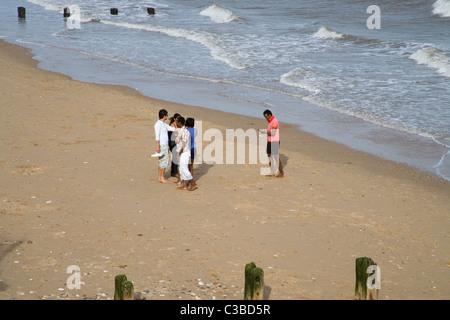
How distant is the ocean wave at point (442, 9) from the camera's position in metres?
38.9

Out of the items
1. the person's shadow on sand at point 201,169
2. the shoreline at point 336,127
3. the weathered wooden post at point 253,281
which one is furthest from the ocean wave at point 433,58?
the weathered wooden post at point 253,281

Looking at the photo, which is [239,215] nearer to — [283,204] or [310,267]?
[283,204]

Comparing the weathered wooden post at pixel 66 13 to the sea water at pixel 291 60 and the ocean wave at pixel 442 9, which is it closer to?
the sea water at pixel 291 60

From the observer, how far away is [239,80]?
21969 mm

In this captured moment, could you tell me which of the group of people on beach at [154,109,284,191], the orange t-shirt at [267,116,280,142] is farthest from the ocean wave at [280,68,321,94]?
the group of people on beach at [154,109,284,191]

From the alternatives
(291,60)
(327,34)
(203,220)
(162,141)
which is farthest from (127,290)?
(327,34)

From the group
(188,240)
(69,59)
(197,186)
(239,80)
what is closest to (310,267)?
(188,240)

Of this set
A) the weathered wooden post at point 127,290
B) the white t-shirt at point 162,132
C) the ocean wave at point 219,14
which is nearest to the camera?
the weathered wooden post at point 127,290

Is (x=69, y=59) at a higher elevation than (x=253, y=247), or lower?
higher

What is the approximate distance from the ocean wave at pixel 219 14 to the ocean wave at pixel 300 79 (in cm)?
1661

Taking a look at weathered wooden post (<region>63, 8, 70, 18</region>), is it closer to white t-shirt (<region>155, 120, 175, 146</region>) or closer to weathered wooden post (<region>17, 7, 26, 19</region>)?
weathered wooden post (<region>17, 7, 26, 19</region>)
